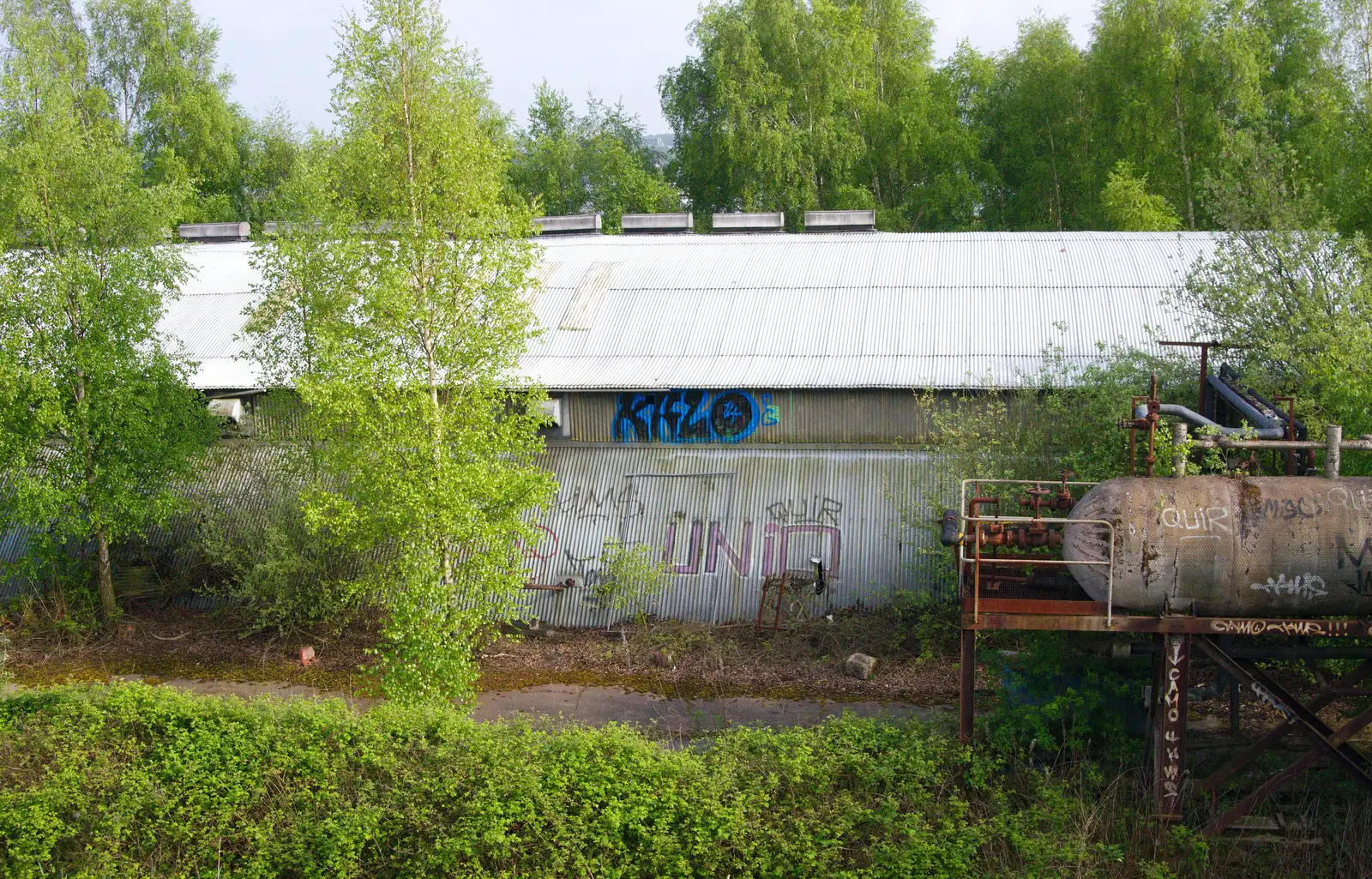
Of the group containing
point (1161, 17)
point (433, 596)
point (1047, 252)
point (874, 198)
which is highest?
point (1161, 17)

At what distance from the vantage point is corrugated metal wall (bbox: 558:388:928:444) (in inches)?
808

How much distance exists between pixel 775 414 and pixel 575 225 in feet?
40.1

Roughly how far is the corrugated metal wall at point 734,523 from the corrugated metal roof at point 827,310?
149 cm

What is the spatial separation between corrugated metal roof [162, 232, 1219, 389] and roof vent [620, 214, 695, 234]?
2.74 metres

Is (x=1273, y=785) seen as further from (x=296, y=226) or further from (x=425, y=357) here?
(x=296, y=226)

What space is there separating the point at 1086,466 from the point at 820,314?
7.81 m

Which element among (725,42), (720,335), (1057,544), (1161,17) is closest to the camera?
(1057,544)

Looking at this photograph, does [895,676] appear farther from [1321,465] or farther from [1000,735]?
[1321,465]

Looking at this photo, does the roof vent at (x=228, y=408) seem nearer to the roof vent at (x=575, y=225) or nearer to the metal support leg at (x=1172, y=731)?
the roof vent at (x=575, y=225)

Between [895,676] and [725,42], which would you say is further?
[725,42]

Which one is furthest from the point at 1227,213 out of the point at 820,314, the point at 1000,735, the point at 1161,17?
the point at 1161,17

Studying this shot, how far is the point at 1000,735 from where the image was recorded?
1281cm

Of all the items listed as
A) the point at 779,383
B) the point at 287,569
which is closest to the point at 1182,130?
the point at 779,383

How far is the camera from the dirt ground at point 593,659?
669 inches
